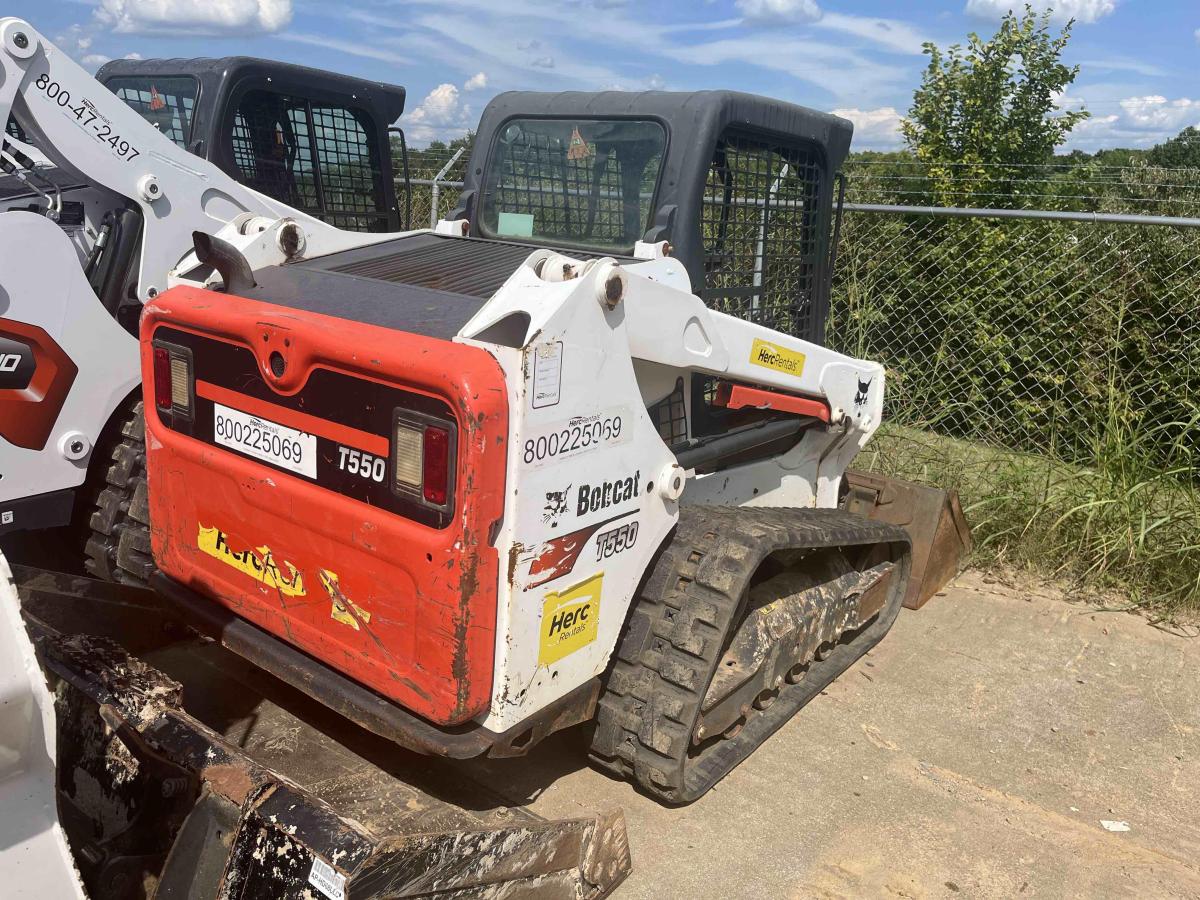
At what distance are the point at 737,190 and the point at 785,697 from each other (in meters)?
1.83

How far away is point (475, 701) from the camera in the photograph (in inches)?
95.7

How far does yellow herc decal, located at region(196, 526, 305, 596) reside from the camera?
272cm

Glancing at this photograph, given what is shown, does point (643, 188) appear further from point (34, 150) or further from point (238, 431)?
point (34, 150)

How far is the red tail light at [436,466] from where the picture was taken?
2.27 meters

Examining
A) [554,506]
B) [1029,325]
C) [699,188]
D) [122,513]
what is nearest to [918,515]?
[699,188]

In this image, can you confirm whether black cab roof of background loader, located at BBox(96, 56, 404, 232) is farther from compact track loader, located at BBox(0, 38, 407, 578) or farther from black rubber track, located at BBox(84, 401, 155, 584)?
black rubber track, located at BBox(84, 401, 155, 584)

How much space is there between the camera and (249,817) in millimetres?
1868

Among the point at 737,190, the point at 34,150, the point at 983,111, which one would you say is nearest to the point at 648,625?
the point at 737,190

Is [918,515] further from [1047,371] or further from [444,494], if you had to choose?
[444,494]

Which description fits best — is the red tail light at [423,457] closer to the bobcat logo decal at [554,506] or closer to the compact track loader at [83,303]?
the bobcat logo decal at [554,506]

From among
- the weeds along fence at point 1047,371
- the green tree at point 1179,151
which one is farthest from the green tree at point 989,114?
the green tree at point 1179,151

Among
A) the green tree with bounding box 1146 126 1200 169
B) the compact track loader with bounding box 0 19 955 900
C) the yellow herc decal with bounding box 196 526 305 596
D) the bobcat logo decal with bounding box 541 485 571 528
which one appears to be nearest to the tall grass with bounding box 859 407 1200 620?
the compact track loader with bounding box 0 19 955 900

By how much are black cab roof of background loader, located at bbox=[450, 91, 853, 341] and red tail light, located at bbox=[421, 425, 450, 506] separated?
1.30 m

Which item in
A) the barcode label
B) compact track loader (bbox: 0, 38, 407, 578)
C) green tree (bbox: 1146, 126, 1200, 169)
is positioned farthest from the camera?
green tree (bbox: 1146, 126, 1200, 169)
